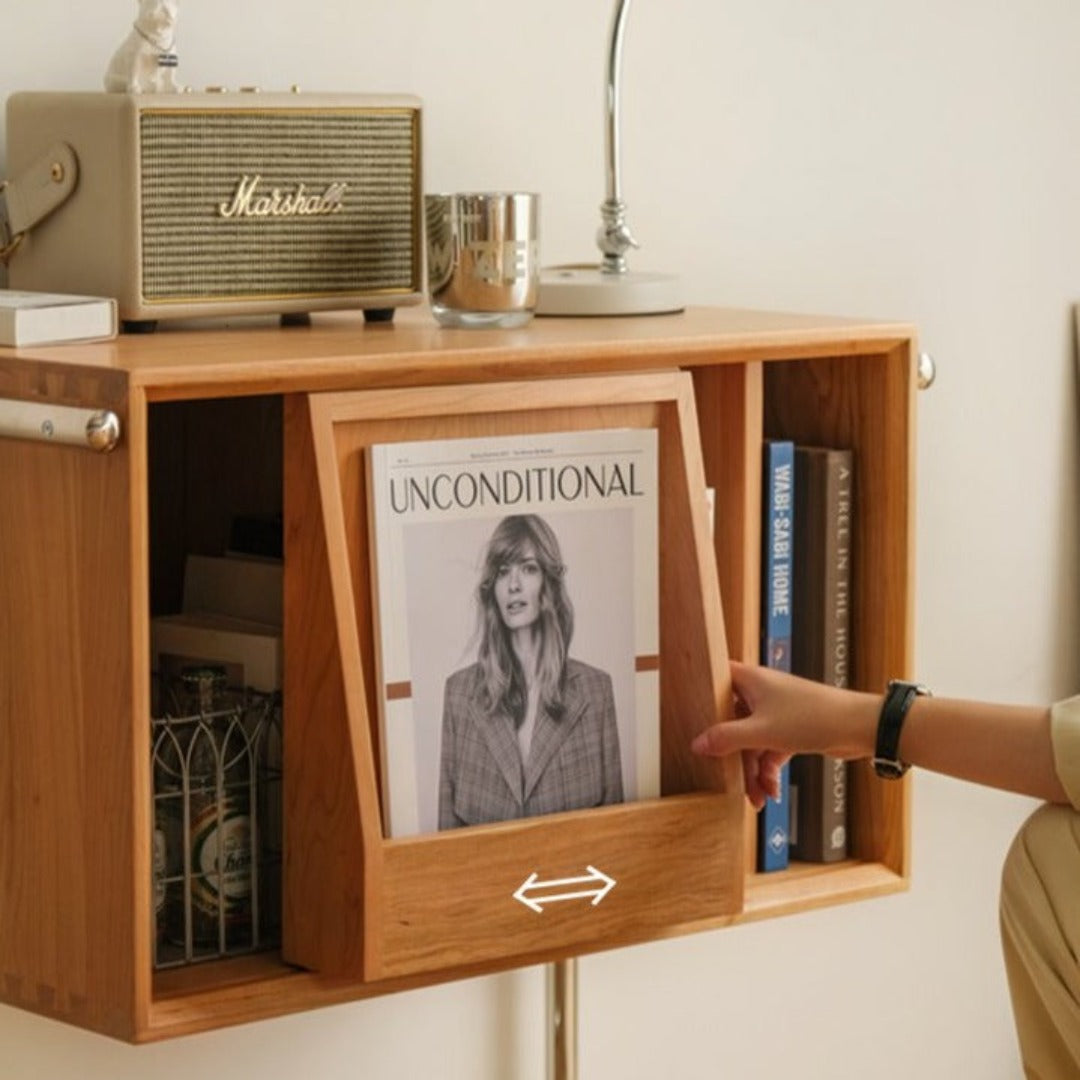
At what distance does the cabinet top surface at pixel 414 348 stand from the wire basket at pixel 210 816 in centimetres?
24

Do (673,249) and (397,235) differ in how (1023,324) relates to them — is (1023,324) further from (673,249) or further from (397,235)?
(397,235)

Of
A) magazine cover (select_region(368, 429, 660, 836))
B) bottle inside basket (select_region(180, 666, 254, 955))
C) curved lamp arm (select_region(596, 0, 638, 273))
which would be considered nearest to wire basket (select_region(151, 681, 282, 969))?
bottle inside basket (select_region(180, 666, 254, 955))

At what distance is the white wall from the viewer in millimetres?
1775

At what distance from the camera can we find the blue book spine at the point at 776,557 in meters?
1.66

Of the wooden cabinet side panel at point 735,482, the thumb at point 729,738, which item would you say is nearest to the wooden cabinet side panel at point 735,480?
the wooden cabinet side panel at point 735,482

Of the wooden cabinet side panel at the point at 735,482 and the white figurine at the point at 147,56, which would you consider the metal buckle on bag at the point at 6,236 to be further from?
the wooden cabinet side panel at the point at 735,482

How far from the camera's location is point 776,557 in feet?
5.49

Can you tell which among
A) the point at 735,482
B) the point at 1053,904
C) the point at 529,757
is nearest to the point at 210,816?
the point at 529,757

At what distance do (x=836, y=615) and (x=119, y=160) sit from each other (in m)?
0.67

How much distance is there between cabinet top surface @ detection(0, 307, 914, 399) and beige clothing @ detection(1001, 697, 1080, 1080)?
1.10 ft

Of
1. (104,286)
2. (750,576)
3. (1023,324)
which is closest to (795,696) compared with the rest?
(750,576)

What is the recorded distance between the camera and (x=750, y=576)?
1625 mm

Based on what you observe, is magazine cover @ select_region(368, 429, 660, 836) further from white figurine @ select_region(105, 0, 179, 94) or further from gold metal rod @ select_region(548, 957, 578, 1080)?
gold metal rod @ select_region(548, 957, 578, 1080)

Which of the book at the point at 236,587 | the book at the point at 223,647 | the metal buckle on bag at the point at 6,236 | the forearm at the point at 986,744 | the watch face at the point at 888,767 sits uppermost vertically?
the metal buckle on bag at the point at 6,236
